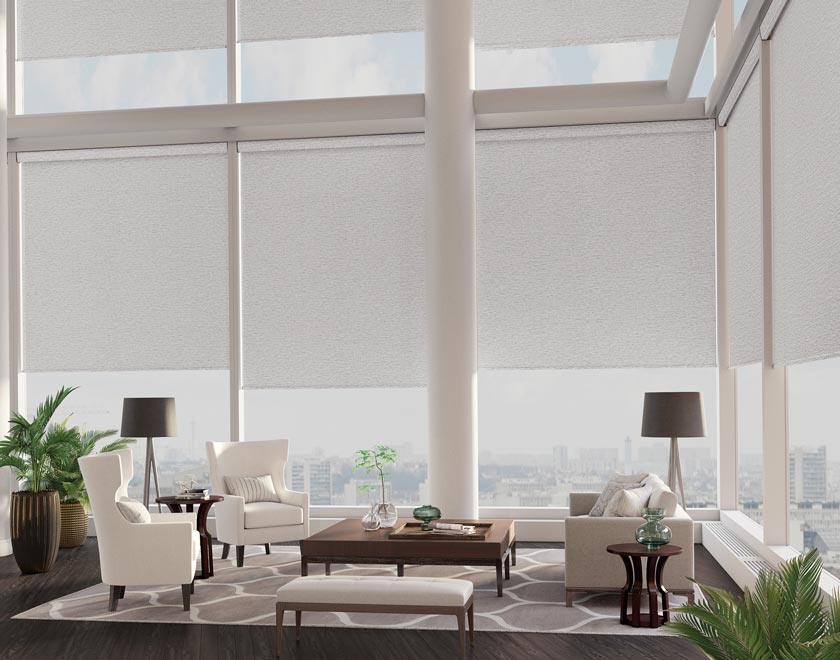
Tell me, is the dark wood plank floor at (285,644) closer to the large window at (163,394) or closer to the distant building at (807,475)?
the distant building at (807,475)

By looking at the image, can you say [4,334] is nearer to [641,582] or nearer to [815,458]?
[641,582]

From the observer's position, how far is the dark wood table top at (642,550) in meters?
5.44

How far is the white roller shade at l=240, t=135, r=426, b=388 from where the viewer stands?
8906 mm

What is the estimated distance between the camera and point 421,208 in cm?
895

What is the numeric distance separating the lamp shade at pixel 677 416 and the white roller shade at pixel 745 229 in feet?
1.85

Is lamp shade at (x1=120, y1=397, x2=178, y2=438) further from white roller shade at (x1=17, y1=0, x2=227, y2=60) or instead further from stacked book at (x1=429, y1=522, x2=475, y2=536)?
white roller shade at (x1=17, y1=0, x2=227, y2=60)

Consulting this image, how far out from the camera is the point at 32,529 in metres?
7.25

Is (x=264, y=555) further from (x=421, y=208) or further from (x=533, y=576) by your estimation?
(x=421, y=208)

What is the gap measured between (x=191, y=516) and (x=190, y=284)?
10.9ft

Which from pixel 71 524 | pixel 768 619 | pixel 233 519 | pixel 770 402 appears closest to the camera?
pixel 768 619

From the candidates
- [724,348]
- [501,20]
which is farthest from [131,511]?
[501,20]

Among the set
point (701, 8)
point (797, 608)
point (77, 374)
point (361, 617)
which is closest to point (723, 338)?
point (701, 8)

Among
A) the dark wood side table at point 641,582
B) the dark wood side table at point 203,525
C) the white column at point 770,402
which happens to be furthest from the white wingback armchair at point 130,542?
the white column at point 770,402

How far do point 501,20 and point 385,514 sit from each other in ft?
16.4
